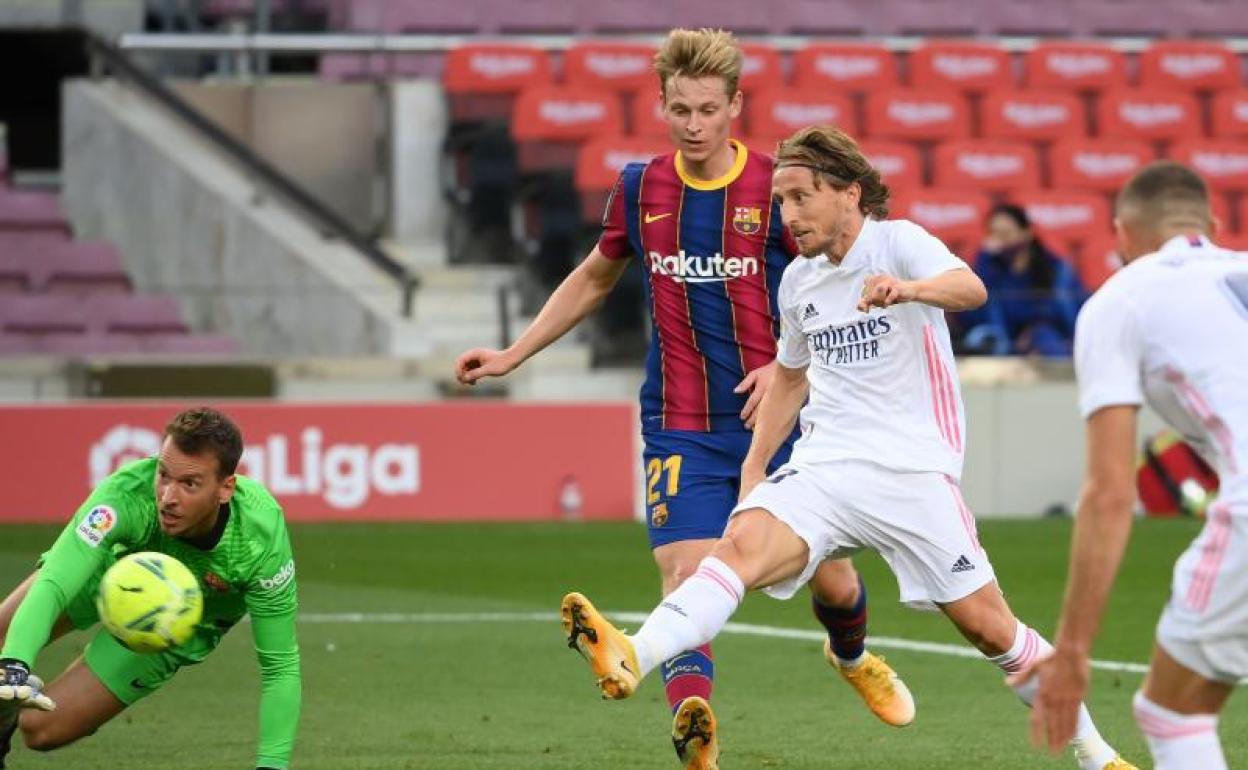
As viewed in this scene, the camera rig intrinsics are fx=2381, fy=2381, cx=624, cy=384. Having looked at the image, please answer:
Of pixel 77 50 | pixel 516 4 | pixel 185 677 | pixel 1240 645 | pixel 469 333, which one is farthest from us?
pixel 516 4

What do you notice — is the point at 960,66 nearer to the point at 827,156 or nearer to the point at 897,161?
the point at 897,161

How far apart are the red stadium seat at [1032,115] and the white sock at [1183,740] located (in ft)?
59.4

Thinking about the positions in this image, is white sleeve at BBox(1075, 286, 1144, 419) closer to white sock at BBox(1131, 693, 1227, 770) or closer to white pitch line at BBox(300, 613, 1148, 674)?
white sock at BBox(1131, 693, 1227, 770)

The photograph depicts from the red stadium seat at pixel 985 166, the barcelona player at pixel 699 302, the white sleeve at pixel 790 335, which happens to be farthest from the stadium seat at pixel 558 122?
the white sleeve at pixel 790 335

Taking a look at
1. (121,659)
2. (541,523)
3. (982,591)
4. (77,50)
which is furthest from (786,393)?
(77,50)

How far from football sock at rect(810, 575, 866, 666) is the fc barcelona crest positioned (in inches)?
52.2

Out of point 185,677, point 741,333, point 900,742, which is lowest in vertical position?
point 185,677

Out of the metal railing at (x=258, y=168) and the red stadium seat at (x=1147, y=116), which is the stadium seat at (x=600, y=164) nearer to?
the metal railing at (x=258, y=168)

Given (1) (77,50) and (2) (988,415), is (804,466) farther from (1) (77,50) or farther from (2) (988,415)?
(1) (77,50)

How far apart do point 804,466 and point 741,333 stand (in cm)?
95

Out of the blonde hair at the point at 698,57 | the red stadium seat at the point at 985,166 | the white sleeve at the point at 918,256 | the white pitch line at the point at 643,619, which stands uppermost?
the blonde hair at the point at 698,57

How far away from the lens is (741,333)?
311 inches

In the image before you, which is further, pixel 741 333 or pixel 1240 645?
pixel 741 333

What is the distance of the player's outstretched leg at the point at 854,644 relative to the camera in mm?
8188
